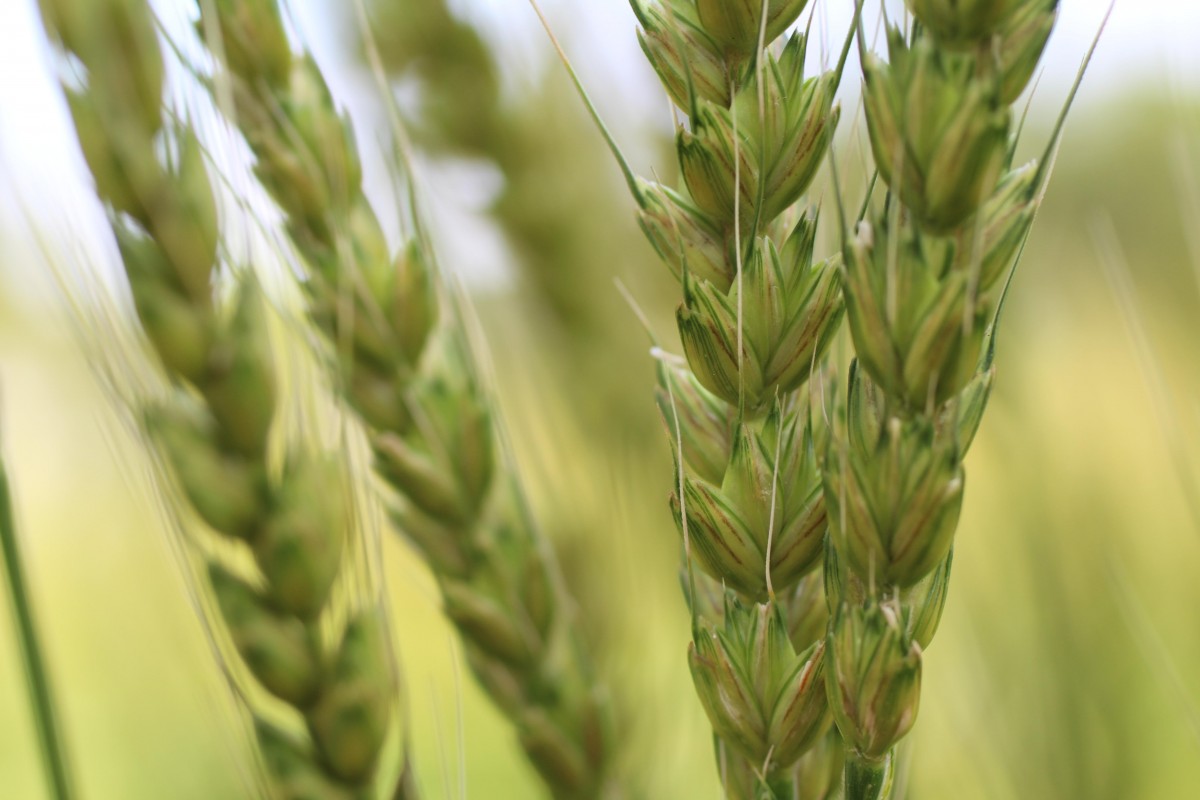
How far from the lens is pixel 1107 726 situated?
553mm

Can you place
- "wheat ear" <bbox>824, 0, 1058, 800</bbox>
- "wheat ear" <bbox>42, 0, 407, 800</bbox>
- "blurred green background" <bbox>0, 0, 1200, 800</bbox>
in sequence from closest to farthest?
"wheat ear" <bbox>824, 0, 1058, 800</bbox>, "wheat ear" <bbox>42, 0, 407, 800</bbox>, "blurred green background" <bbox>0, 0, 1200, 800</bbox>

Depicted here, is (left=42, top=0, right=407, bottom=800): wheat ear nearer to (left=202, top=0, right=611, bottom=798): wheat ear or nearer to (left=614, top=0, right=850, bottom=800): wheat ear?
(left=202, top=0, right=611, bottom=798): wheat ear

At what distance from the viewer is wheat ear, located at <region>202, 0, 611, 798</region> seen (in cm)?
37

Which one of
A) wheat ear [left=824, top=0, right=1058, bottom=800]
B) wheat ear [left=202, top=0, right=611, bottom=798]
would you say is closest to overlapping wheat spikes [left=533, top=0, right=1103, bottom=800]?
wheat ear [left=824, top=0, right=1058, bottom=800]

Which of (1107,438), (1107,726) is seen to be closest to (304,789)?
(1107,726)

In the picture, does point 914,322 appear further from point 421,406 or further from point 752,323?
point 421,406

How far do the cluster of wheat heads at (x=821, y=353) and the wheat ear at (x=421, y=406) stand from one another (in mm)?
141

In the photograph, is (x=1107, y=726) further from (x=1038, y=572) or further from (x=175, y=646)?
(x=175, y=646)

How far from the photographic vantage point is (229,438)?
0.37m

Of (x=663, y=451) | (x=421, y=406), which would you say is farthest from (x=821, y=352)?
(x=663, y=451)

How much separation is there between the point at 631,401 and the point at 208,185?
311 mm

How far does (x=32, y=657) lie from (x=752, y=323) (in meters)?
0.22

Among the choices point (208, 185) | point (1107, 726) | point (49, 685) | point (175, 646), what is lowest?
point (1107, 726)

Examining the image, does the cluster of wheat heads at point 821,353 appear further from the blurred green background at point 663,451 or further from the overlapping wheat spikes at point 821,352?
the blurred green background at point 663,451
